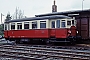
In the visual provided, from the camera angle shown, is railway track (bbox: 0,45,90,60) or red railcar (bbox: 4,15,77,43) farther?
red railcar (bbox: 4,15,77,43)

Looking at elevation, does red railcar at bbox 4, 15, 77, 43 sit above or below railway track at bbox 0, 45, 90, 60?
above

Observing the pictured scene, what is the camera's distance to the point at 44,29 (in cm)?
1866

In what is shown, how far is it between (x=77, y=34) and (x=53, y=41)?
296cm

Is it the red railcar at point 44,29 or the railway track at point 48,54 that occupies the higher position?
the red railcar at point 44,29

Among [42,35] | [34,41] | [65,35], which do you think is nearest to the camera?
[65,35]

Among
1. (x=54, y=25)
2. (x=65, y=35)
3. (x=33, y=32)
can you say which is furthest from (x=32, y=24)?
(x=65, y=35)

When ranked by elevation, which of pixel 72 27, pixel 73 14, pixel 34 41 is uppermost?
pixel 73 14

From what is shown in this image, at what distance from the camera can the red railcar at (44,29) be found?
17625 mm

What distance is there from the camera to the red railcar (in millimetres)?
17625

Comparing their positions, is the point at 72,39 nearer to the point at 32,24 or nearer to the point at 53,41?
the point at 53,41

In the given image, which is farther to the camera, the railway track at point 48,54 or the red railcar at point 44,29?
the red railcar at point 44,29

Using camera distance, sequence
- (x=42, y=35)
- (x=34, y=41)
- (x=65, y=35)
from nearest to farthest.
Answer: (x=65, y=35), (x=42, y=35), (x=34, y=41)

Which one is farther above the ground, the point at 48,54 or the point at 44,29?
the point at 44,29

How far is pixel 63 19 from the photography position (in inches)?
698
